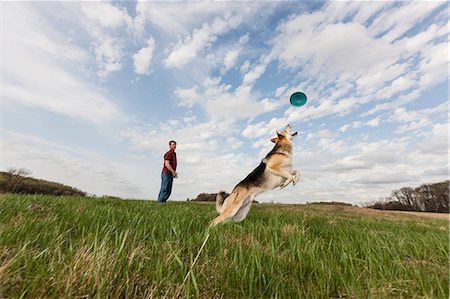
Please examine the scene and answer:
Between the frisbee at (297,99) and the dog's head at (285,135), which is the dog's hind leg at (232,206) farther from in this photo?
the frisbee at (297,99)

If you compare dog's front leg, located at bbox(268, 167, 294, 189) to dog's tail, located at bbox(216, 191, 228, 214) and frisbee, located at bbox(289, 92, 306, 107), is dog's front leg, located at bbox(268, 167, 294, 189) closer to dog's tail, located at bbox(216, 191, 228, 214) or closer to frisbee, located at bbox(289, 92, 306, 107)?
dog's tail, located at bbox(216, 191, 228, 214)

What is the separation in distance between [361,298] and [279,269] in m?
0.67

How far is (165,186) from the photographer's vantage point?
500 inches

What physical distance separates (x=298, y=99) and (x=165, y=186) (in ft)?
25.1

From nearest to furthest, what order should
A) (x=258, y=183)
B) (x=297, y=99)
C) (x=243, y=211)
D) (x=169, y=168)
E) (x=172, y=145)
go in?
(x=243, y=211) → (x=258, y=183) → (x=297, y=99) → (x=169, y=168) → (x=172, y=145)

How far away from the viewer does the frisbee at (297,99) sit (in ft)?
28.5

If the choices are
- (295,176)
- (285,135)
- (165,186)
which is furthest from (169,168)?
(295,176)

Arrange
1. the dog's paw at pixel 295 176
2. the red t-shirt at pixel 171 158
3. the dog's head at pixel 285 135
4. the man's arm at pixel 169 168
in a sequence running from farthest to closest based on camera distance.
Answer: the red t-shirt at pixel 171 158 < the man's arm at pixel 169 168 < the dog's head at pixel 285 135 < the dog's paw at pixel 295 176

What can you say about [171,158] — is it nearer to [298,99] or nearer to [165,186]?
[165,186]

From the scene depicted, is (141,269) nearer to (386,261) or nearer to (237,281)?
(237,281)

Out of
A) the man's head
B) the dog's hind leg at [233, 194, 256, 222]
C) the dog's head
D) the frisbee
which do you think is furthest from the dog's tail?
the man's head

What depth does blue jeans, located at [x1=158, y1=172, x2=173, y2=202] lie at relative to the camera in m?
12.7

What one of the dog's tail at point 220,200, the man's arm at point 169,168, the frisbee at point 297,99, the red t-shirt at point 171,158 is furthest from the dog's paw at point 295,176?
the red t-shirt at point 171,158

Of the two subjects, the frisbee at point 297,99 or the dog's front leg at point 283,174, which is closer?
the dog's front leg at point 283,174
